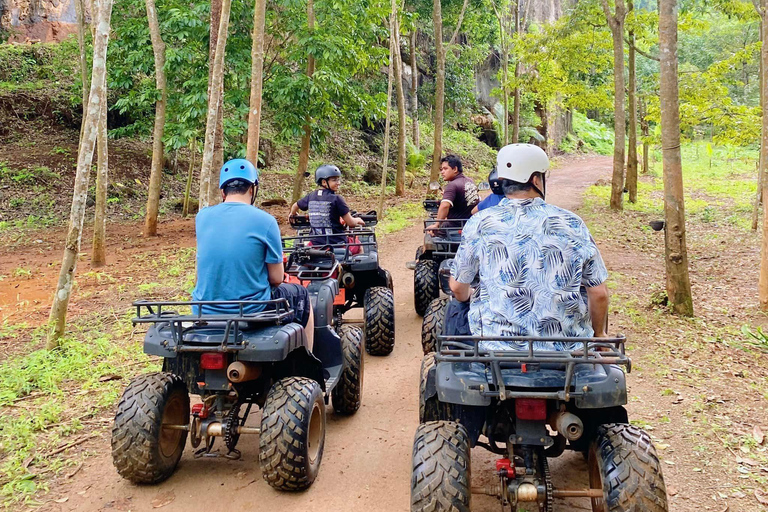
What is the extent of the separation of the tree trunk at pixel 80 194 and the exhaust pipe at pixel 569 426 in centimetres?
584

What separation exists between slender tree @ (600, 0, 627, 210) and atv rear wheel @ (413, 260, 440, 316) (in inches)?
400

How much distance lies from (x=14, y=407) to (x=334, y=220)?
371 centimetres

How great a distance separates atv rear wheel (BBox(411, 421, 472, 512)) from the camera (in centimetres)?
282

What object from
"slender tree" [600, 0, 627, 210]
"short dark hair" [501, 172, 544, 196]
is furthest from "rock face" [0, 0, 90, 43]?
"short dark hair" [501, 172, 544, 196]

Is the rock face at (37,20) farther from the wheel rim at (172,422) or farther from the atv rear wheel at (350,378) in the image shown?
the wheel rim at (172,422)

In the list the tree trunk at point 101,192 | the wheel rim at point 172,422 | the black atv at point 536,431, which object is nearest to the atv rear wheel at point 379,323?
the wheel rim at point 172,422

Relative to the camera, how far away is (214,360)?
12.5 feet

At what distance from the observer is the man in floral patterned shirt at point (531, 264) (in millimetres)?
3125

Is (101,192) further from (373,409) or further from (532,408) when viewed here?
(532,408)

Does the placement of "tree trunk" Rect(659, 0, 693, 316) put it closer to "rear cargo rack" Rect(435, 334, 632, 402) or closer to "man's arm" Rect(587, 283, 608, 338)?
"man's arm" Rect(587, 283, 608, 338)

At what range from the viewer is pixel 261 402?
14.1 ft

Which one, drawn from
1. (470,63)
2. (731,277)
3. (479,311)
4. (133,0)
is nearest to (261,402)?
(479,311)

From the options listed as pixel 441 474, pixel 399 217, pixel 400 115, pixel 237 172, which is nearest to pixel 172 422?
pixel 237 172

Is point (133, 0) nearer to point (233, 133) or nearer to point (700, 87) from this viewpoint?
point (233, 133)
